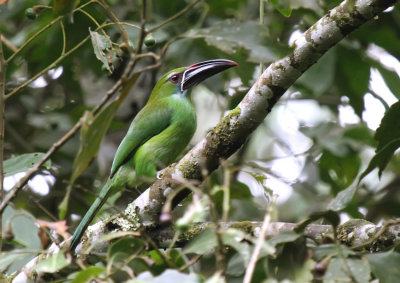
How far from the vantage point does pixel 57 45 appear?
4.62 m

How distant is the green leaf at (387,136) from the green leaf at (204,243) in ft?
3.38

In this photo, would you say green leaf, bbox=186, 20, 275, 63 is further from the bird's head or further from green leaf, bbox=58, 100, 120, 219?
the bird's head

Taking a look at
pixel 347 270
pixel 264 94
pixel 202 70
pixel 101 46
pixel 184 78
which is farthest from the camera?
pixel 184 78

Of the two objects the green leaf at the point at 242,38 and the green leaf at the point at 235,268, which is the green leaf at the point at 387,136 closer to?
the green leaf at the point at 235,268

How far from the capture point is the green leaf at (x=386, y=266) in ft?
6.64

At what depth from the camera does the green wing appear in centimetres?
422

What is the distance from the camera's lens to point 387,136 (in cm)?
304

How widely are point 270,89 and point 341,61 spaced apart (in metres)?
1.93

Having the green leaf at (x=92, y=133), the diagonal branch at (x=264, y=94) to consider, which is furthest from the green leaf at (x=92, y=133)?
the diagonal branch at (x=264, y=94)

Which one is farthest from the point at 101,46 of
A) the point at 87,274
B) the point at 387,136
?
the point at 387,136

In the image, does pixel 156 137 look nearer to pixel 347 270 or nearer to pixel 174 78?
pixel 174 78

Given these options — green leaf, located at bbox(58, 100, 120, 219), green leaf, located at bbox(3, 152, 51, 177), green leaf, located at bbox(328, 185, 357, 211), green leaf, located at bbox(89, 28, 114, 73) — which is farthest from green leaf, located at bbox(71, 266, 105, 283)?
green leaf, located at bbox(3, 152, 51, 177)

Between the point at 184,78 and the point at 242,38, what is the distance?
90.5 inches

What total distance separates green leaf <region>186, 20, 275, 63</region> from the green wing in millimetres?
1950
